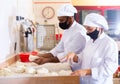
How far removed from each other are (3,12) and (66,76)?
3.43 feet

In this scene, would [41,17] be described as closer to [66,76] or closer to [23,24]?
[23,24]

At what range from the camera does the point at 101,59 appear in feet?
6.18

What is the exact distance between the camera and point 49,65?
2.12 m

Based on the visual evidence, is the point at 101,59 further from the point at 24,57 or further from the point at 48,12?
the point at 48,12

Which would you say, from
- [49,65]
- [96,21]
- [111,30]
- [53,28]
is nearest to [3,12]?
[49,65]

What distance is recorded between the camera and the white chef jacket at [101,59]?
1812mm

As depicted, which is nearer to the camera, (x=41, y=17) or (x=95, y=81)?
(x=95, y=81)

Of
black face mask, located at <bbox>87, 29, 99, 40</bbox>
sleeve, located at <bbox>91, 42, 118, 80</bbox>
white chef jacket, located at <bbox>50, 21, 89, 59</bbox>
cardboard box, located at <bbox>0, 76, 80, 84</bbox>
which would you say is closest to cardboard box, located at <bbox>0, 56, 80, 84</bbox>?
cardboard box, located at <bbox>0, 76, 80, 84</bbox>

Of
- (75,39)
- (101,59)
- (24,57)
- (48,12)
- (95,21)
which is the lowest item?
(24,57)

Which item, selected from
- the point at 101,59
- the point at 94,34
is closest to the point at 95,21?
the point at 94,34

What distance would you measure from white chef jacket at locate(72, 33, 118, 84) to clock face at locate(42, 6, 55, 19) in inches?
118

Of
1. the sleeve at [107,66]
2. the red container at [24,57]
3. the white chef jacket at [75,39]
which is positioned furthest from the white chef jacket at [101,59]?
the red container at [24,57]

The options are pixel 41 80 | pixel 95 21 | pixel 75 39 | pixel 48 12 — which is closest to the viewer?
pixel 41 80

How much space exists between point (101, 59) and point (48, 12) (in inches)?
127
